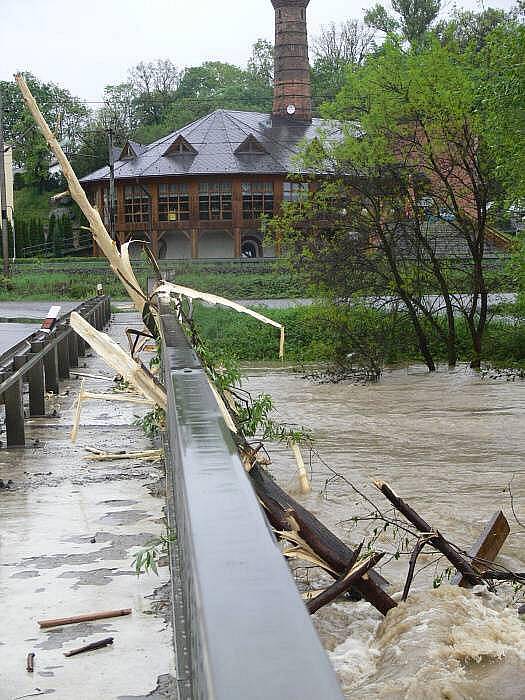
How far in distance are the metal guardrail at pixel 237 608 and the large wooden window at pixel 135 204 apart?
220 feet

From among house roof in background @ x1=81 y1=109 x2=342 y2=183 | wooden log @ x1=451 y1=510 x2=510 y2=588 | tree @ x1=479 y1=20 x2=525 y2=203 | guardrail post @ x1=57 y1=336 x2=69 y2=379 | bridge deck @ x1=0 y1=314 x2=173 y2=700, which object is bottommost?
wooden log @ x1=451 y1=510 x2=510 y2=588

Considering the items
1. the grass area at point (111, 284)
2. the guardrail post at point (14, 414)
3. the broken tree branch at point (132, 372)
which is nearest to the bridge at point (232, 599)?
the broken tree branch at point (132, 372)

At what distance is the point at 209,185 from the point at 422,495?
191 ft

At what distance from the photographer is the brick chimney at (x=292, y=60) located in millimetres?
74188

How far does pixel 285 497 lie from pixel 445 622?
1088 mm

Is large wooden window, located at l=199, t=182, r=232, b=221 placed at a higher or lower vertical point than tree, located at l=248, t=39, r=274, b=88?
lower

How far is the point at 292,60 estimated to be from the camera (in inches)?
2955

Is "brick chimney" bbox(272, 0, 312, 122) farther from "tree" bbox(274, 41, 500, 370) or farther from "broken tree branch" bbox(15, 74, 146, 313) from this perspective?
"broken tree branch" bbox(15, 74, 146, 313)

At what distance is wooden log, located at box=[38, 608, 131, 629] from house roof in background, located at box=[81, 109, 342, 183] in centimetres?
6072

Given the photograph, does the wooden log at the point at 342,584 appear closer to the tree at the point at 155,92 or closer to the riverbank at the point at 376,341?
the riverbank at the point at 376,341

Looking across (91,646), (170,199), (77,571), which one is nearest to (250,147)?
(170,199)

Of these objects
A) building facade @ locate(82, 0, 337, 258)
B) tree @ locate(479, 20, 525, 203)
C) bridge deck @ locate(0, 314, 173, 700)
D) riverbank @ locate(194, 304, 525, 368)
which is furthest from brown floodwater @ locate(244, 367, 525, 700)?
building facade @ locate(82, 0, 337, 258)

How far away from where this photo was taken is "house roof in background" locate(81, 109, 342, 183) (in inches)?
2653

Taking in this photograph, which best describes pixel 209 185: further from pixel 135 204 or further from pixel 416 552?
pixel 416 552
